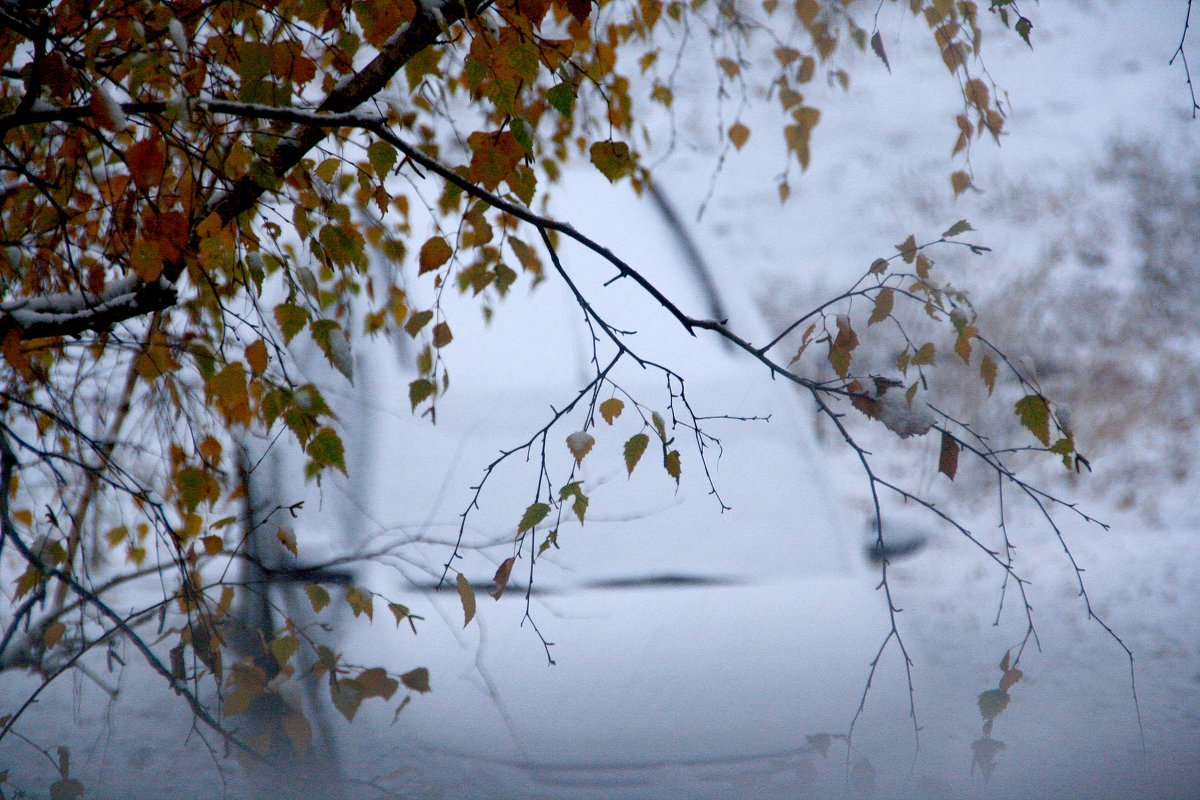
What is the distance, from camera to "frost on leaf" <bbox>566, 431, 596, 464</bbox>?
917 mm

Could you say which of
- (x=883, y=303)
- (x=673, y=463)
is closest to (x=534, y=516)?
(x=673, y=463)

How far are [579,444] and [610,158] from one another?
330 mm

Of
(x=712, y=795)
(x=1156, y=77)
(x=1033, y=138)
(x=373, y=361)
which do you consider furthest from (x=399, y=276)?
→ (x=1156, y=77)

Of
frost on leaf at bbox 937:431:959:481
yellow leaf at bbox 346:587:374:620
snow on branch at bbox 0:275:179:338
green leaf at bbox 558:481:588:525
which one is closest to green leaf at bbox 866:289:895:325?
frost on leaf at bbox 937:431:959:481

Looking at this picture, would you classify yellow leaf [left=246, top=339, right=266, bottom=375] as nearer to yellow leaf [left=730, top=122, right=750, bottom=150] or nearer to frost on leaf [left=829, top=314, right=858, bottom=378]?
frost on leaf [left=829, top=314, right=858, bottom=378]

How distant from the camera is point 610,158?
0.99m

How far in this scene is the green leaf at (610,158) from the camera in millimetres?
976

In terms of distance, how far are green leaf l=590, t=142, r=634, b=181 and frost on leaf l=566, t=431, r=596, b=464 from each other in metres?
0.30

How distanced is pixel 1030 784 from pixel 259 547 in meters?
1.03

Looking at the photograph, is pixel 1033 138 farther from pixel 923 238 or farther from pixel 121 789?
pixel 121 789

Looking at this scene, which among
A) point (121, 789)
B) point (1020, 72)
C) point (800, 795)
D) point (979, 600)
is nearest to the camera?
point (800, 795)

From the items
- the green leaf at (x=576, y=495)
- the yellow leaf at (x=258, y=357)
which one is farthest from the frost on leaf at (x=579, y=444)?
the yellow leaf at (x=258, y=357)

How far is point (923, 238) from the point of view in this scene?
3.76 metres

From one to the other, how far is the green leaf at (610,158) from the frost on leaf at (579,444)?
0.98 feet
